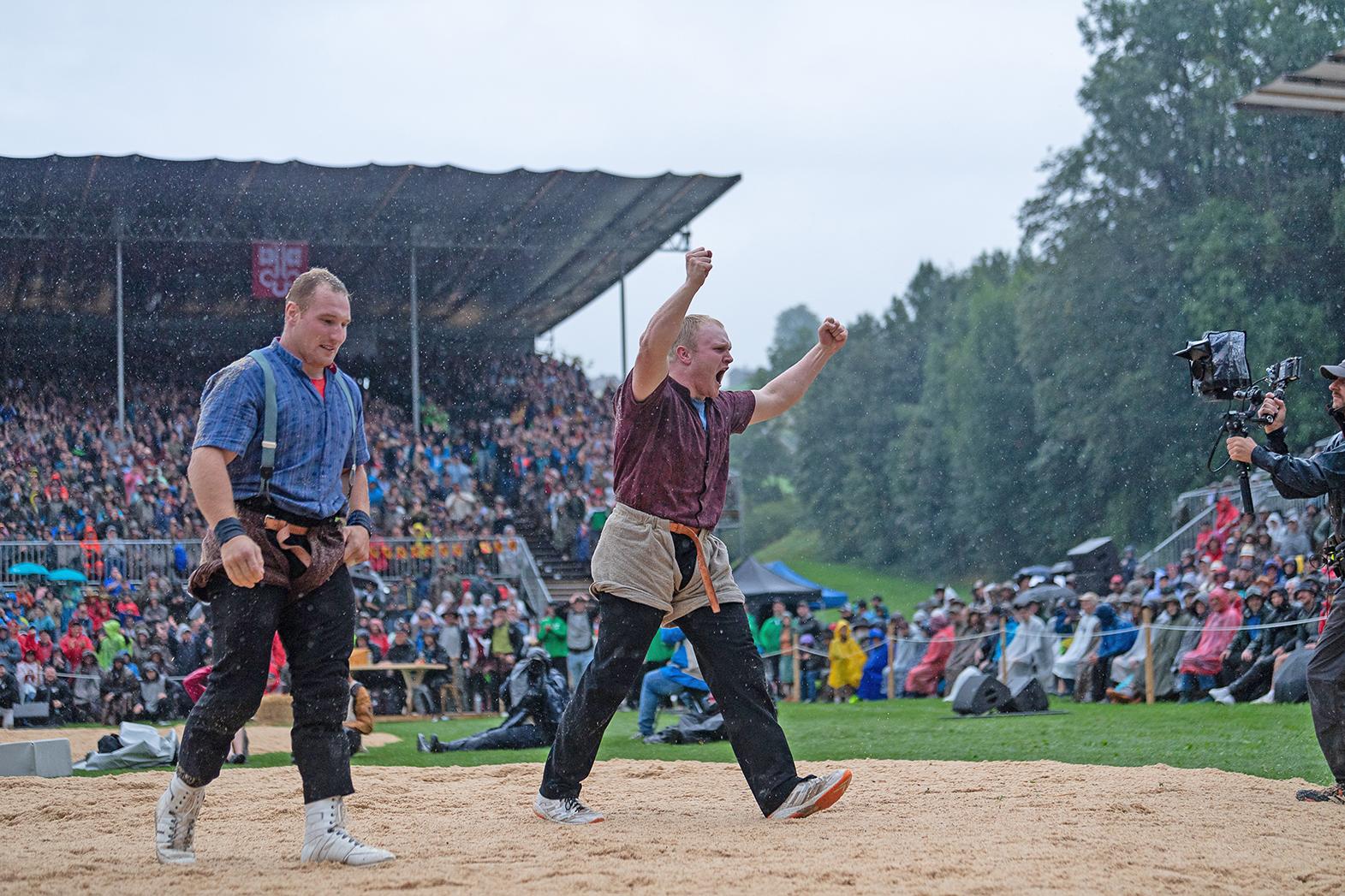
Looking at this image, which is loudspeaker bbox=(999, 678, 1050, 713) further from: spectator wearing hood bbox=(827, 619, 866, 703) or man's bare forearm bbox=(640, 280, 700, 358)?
man's bare forearm bbox=(640, 280, 700, 358)

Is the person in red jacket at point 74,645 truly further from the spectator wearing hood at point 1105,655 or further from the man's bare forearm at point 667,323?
the man's bare forearm at point 667,323

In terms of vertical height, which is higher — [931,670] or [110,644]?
[110,644]

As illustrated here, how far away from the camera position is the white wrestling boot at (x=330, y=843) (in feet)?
14.8

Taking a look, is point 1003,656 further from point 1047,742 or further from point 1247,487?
point 1247,487

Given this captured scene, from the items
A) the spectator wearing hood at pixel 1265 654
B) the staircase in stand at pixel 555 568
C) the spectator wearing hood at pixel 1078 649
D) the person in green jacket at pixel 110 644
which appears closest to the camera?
the spectator wearing hood at pixel 1265 654

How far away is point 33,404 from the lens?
28641 millimetres

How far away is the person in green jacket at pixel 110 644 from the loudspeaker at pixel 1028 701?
11.3m

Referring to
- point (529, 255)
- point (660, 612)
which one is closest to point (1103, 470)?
point (529, 255)

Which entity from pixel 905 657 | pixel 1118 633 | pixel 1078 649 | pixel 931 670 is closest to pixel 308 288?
pixel 1118 633

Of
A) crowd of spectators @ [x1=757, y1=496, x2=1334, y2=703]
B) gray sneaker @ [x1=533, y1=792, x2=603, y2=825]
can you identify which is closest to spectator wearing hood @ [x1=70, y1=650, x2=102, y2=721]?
crowd of spectators @ [x1=757, y1=496, x2=1334, y2=703]

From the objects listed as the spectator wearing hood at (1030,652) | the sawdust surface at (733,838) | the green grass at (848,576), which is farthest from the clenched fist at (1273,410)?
the green grass at (848,576)

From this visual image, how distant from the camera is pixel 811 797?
5.40 metres

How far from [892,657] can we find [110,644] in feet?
34.0

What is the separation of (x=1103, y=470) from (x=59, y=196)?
30.7m
